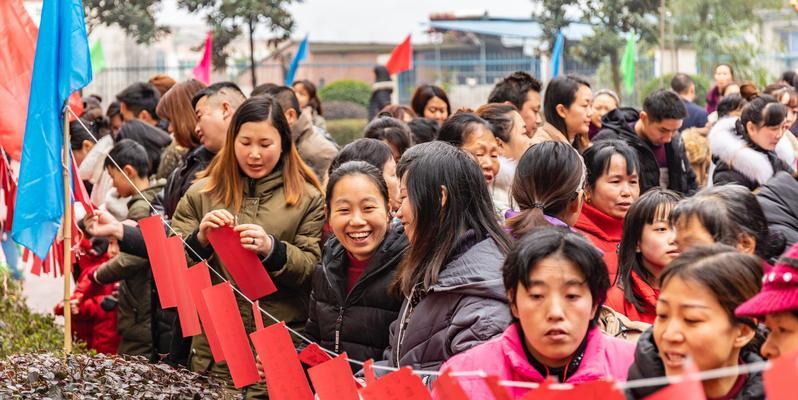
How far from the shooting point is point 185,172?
21.1 feet

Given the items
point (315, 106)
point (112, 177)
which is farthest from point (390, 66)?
point (112, 177)

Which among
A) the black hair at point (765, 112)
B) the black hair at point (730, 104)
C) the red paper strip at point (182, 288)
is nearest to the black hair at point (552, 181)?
the red paper strip at point (182, 288)

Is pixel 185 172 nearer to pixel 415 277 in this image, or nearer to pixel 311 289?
pixel 311 289

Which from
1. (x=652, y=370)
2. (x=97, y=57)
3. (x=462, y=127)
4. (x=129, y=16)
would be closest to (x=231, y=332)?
(x=462, y=127)

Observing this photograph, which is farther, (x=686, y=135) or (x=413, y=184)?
(x=686, y=135)

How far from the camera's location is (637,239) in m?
4.51

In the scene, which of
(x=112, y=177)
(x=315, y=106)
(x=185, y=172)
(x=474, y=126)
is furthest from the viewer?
(x=315, y=106)

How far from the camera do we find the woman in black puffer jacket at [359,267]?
4711 millimetres

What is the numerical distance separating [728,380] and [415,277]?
52.2 inches

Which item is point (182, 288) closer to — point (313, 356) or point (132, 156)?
point (313, 356)

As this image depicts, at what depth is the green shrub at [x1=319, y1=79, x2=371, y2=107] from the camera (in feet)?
72.7

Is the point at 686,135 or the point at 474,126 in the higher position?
the point at 474,126

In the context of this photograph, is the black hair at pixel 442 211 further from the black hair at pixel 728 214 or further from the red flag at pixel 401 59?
the red flag at pixel 401 59

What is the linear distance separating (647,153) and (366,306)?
11.1 feet
